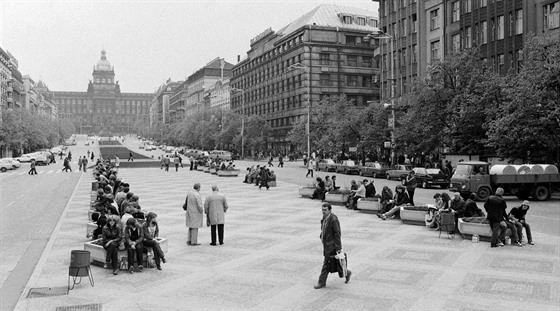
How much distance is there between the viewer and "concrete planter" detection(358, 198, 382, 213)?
23047mm

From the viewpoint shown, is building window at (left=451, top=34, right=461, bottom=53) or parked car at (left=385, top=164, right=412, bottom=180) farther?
building window at (left=451, top=34, right=461, bottom=53)

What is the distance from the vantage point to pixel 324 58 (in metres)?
96.5

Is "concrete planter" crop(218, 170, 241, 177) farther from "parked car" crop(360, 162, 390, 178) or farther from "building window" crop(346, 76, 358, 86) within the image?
"building window" crop(346, 76, 358, 86)

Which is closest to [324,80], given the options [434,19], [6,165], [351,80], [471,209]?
[351,80]

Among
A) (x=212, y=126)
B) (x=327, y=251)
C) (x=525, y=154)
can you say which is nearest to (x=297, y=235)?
(x=327, y=251)

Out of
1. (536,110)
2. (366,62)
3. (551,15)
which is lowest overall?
(536,110)

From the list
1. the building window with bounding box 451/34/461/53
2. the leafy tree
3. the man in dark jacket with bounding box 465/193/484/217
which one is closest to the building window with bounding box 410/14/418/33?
the building window with bounding box 451/34/461/53

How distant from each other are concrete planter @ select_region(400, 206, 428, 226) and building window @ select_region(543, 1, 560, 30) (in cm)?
2883

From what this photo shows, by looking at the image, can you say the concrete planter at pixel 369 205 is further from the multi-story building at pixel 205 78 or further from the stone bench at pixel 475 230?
the multi-story building at pixel 205 78

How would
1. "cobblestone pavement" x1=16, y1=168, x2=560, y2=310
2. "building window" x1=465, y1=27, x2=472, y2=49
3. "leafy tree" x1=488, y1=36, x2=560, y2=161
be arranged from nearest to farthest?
"cobblestone pavement" x1=16, y1=168, x2=560, y2=310 < "leafy tree" x1=488, y1=36, x2=560, y2=161 < "building window" x1=465, y1=27, x2=472, y2=49

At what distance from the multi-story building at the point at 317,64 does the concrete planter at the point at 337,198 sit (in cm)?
6343

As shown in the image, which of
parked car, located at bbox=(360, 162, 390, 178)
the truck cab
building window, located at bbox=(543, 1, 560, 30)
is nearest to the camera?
the truck cab

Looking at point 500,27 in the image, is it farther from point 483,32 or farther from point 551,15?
point 551,15

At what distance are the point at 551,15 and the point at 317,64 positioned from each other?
55.1m
